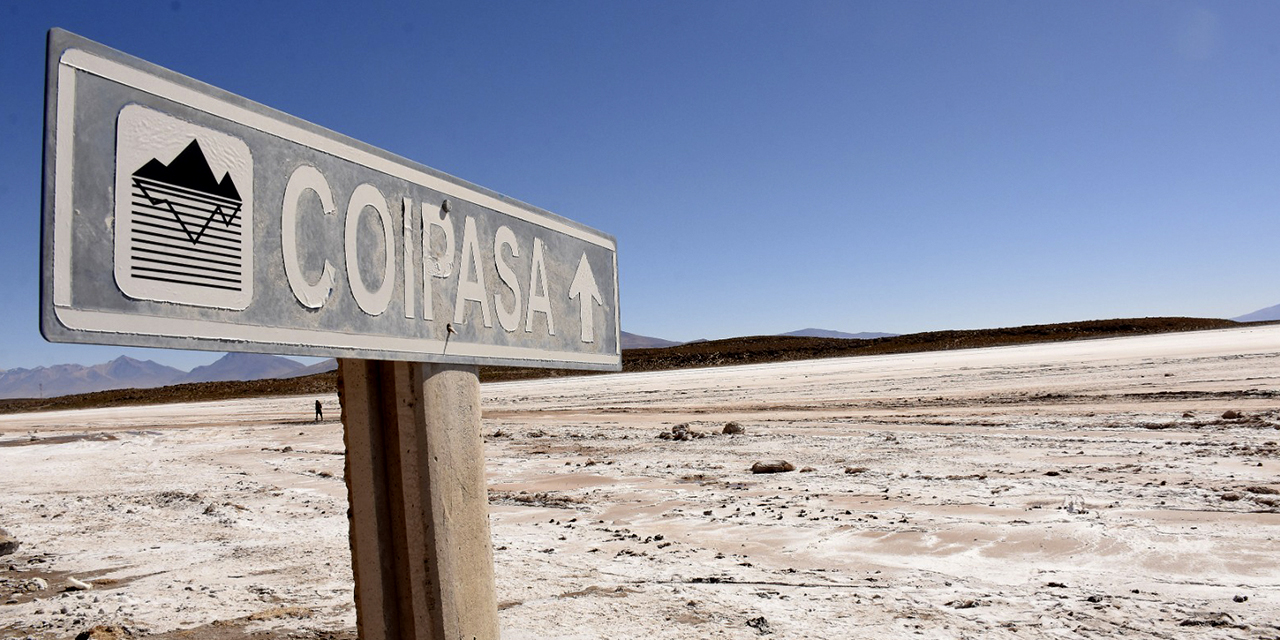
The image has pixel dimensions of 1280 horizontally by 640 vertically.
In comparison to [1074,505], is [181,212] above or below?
above

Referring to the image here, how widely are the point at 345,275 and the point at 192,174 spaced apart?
13.4 inches

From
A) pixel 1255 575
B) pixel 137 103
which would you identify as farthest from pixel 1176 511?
pixel 137 103

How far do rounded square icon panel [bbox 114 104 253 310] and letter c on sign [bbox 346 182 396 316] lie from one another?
229 millimetres

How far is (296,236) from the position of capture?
1.40 m

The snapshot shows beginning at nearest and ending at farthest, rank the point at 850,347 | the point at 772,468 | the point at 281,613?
the point at 281,613, the point at 772,468, the point at 850,347

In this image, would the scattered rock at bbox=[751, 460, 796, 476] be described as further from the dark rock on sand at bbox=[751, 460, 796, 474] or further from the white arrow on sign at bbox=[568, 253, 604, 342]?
the white arrow on sign at bbox=[568, 253, 604, 342]

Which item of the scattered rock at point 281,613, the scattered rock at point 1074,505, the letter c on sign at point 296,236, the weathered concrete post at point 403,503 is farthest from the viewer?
the scattered rock at point 1074,505

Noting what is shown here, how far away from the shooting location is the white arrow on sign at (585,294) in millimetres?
2305

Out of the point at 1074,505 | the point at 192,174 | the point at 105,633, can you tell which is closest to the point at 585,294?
the point at 192,174

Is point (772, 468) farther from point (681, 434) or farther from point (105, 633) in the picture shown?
point (105, 633)

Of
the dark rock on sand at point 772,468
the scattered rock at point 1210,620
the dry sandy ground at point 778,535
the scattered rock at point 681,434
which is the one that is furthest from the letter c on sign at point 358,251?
the scattered rock at point 681,434

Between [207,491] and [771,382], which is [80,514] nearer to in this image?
[207,491]

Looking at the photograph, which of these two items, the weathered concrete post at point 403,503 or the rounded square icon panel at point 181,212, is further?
the weathered concrete post at point 403,503

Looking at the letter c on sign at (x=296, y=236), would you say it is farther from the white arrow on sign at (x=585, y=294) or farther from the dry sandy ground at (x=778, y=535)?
the dry sandy ground at (x=778, y=535)
